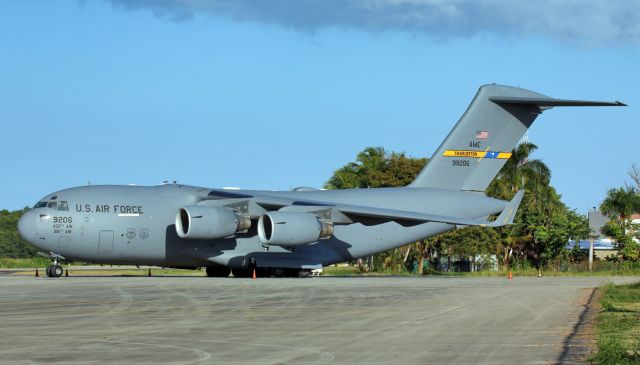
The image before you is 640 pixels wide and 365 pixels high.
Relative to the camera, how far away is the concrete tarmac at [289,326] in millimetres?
11953

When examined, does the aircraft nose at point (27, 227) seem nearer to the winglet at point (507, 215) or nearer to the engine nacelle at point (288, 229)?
the engine nacelle at point (288, 229)

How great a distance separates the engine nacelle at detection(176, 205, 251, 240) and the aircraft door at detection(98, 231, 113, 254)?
2495 mm

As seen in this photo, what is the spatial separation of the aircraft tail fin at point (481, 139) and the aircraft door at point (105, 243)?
44.9 ft

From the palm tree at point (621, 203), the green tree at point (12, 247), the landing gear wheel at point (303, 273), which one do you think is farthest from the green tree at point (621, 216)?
the green tree at point (12, 247)

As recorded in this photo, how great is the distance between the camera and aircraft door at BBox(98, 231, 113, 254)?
35.8 m

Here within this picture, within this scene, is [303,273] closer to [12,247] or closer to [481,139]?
[481,139]

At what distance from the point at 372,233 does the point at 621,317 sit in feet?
75.7

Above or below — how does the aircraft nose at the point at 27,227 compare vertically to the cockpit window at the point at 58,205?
below

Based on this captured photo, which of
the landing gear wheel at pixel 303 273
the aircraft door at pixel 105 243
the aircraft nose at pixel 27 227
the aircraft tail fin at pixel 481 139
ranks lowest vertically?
the landing gear wheel at pixel 303 273

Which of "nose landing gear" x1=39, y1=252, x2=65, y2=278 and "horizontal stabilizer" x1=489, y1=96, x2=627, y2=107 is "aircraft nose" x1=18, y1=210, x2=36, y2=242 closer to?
"nose landing gear" x1=39, y1=252, x2=65, y2=278

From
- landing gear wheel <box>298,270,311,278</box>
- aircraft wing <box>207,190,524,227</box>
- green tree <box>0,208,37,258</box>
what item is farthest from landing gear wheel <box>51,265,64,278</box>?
green tree <box>0,208,37,258</box>

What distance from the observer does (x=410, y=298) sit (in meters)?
24.1

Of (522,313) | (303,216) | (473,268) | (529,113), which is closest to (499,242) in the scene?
(473,268)

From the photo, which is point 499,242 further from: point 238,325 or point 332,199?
point 238,325
